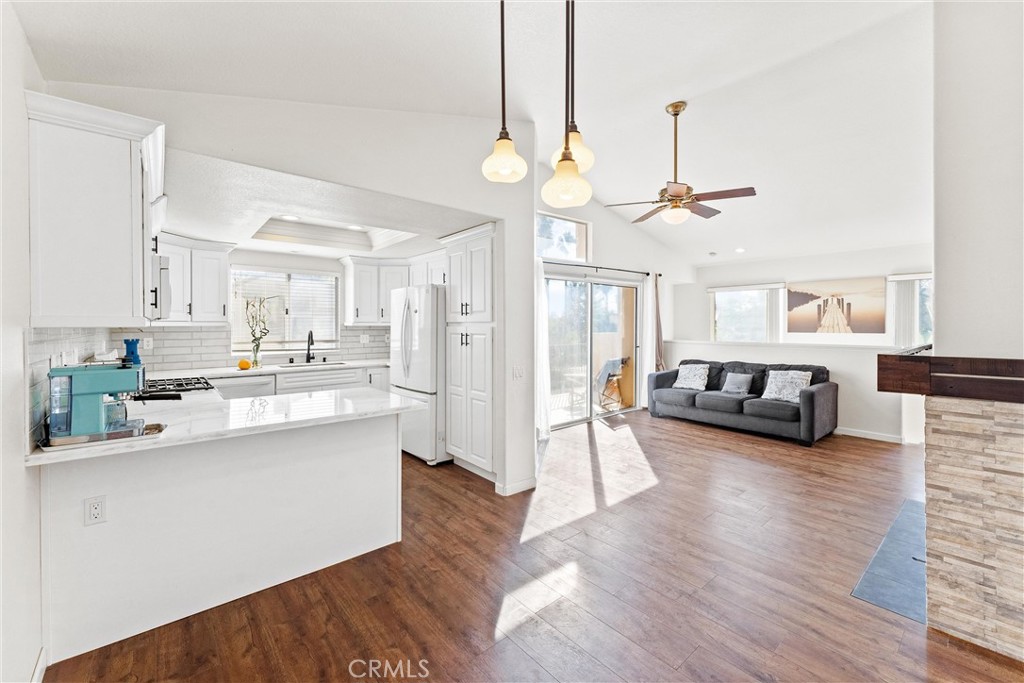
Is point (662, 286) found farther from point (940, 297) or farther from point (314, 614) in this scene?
point (314, 614)

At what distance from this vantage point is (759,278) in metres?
7.44

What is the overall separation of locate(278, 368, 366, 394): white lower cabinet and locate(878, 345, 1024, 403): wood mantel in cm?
473

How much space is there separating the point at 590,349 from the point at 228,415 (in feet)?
15.4

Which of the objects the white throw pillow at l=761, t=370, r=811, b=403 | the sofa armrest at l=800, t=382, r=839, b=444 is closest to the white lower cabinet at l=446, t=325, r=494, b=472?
the sofa armrest at l=800, t=382, r=839, b=444

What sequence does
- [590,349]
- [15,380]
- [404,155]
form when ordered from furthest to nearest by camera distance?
1. [590,349]
2. [404,155]
3. [15,380]

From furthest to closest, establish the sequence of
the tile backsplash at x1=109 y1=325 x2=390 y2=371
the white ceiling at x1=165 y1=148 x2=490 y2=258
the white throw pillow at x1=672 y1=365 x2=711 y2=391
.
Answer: the white throw pillow at x1=672 y1=365 x2=711 y2=391 → the tile backsplash at x1=109 y1=325 x2=390 y2=371 → the white ceiling at x1=165 y1=148 x2=490 y2=258

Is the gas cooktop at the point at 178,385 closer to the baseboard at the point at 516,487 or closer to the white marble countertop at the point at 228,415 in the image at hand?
the white marble countertop at the point at 228,415

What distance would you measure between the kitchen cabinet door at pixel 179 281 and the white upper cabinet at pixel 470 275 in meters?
2.60

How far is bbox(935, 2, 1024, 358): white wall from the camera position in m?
1.83

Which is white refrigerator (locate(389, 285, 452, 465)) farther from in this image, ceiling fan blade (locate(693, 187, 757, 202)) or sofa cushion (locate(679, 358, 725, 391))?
sofa cushion (locate(679, 358, 725, 391))

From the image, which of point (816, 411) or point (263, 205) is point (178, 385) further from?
point (816, 411)

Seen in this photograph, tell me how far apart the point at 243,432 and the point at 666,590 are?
2291 mm

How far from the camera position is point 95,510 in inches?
75.7

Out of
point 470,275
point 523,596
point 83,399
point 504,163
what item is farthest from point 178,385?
point 504,163
